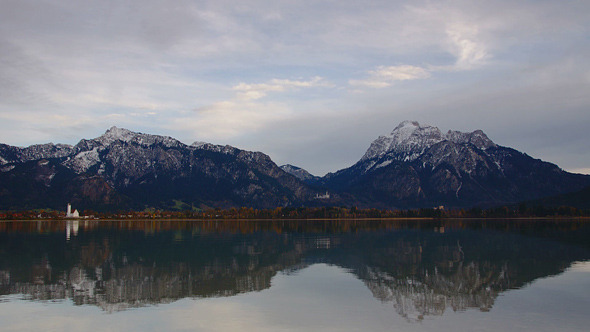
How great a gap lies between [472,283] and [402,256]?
29.3 m

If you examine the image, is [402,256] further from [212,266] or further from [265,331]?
[265,331]

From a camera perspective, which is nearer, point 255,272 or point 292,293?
point 292,293

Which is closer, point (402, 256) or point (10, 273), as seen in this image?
point (10, 273)

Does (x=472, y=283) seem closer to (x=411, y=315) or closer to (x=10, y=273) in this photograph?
(x=411, y=315)

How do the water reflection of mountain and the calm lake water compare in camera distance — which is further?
the water reflection of mountain

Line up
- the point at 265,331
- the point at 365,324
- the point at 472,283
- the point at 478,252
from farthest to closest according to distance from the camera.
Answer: the point at 478,252 < the point at 472,283 < the point at 365,324 < the point at 265,331

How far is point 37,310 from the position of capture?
129 feet

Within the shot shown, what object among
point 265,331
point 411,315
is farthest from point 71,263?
point 411,315

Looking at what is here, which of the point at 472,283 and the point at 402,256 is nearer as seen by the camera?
the point at 472,283

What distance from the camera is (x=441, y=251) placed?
94.8 m

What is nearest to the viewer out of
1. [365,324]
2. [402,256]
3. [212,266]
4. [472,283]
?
[365,324]

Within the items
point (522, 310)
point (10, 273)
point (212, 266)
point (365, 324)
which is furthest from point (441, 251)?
point (10, 273)

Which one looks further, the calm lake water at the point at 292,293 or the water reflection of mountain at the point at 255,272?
the water reflection of mountain at the point at 255,272

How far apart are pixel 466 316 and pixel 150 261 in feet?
174
